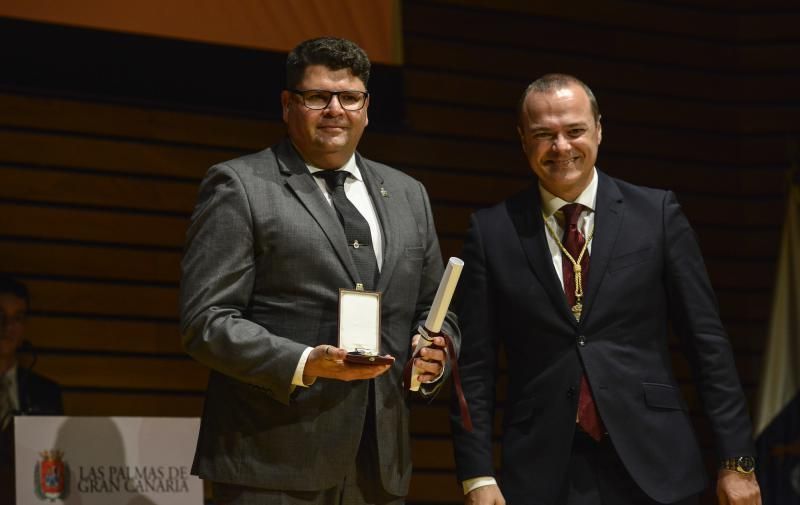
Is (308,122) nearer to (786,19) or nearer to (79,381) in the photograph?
(79,381)

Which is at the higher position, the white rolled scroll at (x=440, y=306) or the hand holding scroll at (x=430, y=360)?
the white rolled scroll at (x=440, y=306)

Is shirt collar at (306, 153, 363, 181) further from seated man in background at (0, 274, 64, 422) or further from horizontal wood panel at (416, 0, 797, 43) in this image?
horizontal wood panel at (416, 0, 797, 43)

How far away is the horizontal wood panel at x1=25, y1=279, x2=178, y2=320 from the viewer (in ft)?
14.7

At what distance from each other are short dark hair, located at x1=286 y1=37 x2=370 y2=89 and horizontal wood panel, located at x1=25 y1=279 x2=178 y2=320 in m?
2.26

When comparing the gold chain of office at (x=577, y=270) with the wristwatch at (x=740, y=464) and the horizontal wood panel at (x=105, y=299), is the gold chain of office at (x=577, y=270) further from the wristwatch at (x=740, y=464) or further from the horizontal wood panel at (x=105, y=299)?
the horizontal wood panel at (x=105, y=299)

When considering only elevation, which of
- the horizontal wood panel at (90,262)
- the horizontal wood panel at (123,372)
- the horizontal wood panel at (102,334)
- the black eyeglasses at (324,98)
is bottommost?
the horizontal wood panel at (123,372)

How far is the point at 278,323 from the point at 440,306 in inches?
14.3

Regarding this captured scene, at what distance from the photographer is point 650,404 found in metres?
2.59

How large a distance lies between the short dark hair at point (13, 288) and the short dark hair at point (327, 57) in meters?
2.07

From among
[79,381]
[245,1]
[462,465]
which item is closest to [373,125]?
[245,1]

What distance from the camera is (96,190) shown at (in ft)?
14.9

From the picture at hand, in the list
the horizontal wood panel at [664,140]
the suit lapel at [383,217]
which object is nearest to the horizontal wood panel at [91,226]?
the horizontal wood panel at [664,140]

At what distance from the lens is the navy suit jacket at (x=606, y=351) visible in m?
2.56

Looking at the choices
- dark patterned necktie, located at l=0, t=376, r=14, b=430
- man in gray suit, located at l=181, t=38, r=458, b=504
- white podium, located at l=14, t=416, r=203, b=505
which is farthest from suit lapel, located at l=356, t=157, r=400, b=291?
dark patterned necktie, located at l=0, t=376, r=14, b=430
